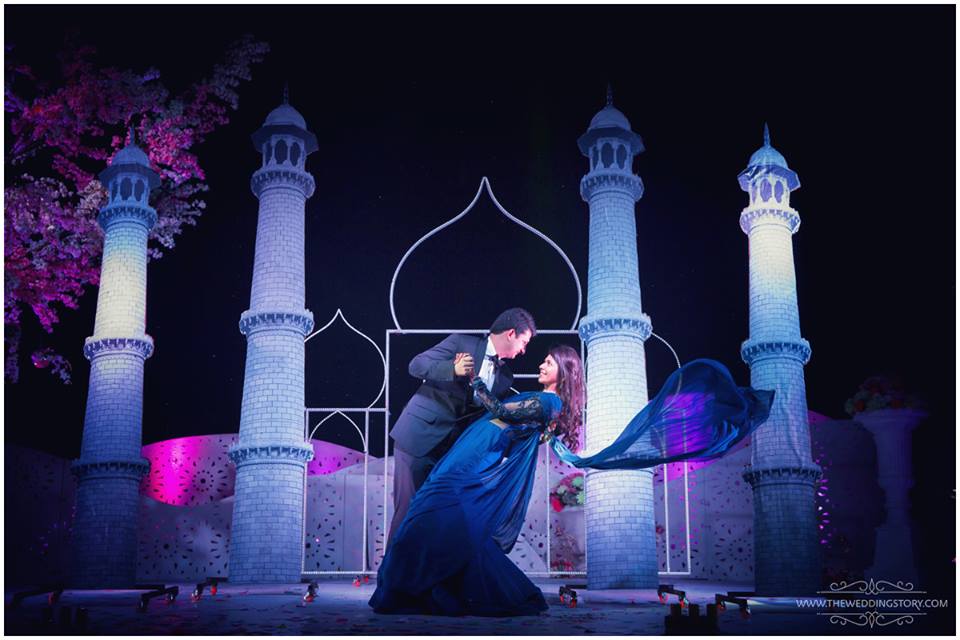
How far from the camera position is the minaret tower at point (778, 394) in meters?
11.2

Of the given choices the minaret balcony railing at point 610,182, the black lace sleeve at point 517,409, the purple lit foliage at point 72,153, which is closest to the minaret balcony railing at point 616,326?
the minaret balcony railing at point 610,182

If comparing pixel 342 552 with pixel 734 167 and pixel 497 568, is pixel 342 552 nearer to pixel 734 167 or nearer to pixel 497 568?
pixel 734 167

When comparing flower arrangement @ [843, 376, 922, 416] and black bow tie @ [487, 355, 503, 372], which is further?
flower arrangement @ [843, 376, 922, 416]

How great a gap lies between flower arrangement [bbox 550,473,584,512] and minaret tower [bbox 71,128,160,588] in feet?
20.6

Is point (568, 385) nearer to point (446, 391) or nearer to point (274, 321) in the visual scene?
point (446, 391)

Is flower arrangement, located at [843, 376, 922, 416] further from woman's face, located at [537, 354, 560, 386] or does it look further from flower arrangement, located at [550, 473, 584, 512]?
woman's face, located at [537, 354, 560, 386]

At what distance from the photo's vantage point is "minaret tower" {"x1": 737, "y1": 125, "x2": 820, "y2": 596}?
443 inches

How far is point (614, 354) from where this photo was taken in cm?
1168

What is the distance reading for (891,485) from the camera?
13.6 metres

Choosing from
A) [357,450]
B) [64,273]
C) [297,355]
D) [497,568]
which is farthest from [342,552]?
[497,568]

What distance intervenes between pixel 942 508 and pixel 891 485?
81cm

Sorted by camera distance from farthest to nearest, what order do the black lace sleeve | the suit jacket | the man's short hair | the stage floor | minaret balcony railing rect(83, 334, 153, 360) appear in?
minaret balcony railing rect(83, 334, 153, 360), the suit jacket, the man's short hair, the black lace sleeve, the stage floor

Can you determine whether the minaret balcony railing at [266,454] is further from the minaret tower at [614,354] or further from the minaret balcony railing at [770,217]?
the minaret balcony railing at [770,217]

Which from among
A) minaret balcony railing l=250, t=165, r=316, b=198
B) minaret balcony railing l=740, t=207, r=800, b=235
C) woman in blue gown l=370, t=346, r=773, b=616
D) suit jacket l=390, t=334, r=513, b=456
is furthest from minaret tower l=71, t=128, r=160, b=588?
minaret balcony railing l=740, t=207, r=800, b=235
